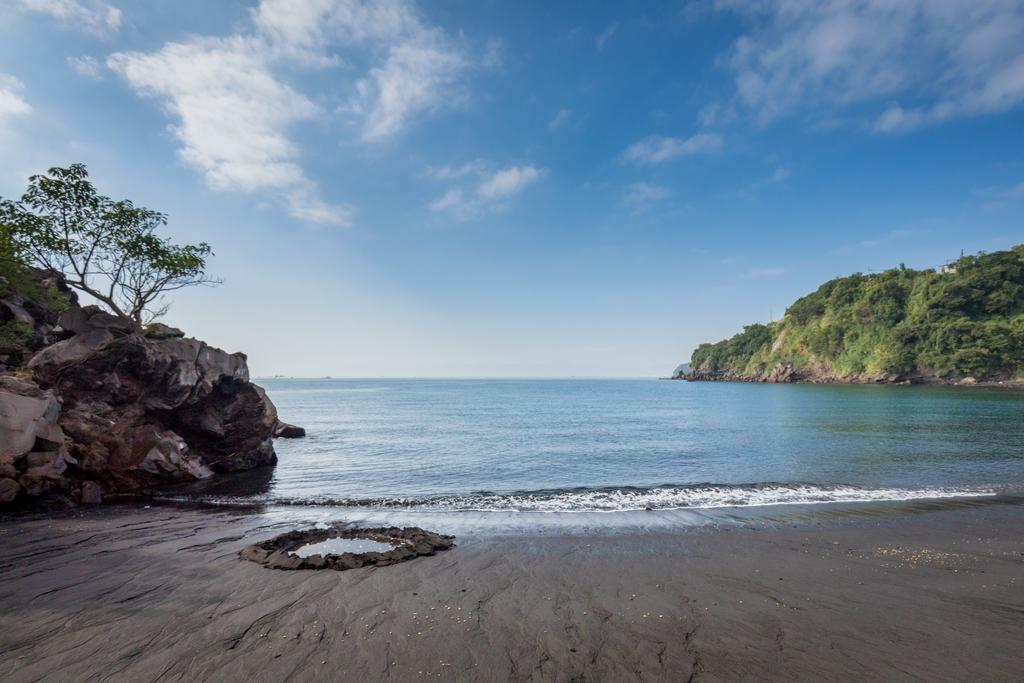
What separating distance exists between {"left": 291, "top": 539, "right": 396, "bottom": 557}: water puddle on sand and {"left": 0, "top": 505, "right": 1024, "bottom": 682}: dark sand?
5.35 ft

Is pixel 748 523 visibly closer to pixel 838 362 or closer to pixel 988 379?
pixel 988 379

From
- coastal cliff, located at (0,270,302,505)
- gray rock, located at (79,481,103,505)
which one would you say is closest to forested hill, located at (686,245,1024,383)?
coastal cliff, located at (0,270,302,505)

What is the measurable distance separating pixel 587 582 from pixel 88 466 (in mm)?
22255

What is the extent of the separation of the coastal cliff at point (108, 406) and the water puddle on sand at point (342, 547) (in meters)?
12.5

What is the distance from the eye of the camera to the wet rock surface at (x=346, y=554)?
10.9 meters

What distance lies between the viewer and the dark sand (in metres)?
6.71

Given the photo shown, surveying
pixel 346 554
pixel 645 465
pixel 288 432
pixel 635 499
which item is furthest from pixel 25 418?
pixel 645 465

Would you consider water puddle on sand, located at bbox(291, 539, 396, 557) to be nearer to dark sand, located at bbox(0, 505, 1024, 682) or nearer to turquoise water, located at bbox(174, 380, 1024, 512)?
dark sand, located at bbox(0, 505, 1024, 682)

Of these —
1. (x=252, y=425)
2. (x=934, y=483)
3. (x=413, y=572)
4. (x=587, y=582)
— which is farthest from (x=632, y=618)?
(x=252, y=425)

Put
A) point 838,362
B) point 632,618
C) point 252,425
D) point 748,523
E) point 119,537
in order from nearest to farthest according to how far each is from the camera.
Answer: point 632,618 → point 119,537 → point 748,523 → point 252,425 → point 838,362

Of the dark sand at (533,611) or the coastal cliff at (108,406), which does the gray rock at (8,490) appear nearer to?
the coastal cliff at (108,406)

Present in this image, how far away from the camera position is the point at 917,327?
11981 cm

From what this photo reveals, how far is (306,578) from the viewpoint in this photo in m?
10.2

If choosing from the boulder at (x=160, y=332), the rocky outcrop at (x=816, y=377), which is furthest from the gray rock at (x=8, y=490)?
the rocky outcrop at (x=816, y=377)
